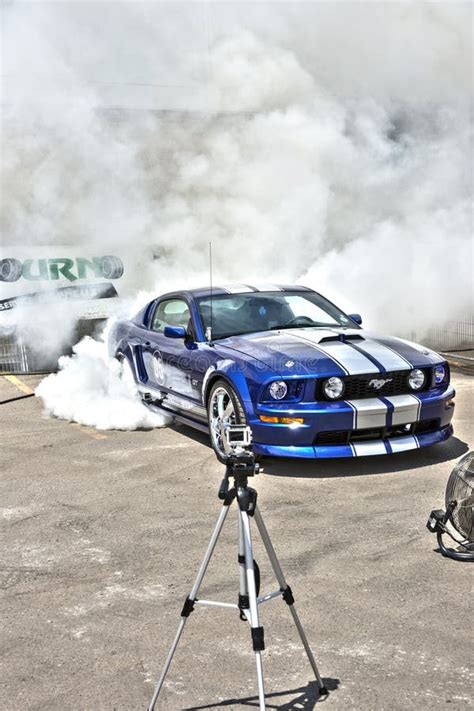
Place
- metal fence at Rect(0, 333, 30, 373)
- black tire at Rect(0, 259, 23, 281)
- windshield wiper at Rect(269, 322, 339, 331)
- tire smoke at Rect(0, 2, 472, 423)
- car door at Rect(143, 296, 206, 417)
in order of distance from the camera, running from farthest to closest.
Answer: metal fence at Rect(0, 333, 30, 373) < black tire at Rect(0, 259, 23, 281) < tire smoke at Rect(0, 2, 472, 423) < windshield wiper at Rect(269, 322, 339, 331) < car door at Rect(143, 296, 206, 417)

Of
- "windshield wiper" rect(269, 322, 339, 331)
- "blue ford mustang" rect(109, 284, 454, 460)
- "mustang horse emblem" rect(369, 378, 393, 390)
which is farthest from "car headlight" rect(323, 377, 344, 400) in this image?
"windshield wiper" rect(269, 322, 339, 331)

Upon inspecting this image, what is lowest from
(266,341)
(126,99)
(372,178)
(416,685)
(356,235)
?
(416,685)

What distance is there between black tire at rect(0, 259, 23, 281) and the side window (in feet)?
11.4

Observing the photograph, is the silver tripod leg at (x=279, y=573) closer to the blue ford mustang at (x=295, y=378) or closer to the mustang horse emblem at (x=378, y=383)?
the blue ford mustang at (x=295, y=378)

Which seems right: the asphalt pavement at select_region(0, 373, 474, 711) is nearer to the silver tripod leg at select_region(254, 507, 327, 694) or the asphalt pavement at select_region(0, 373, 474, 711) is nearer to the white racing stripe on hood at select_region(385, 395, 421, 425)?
the silver tripod leg at select_region(254, 507, 327, 694)

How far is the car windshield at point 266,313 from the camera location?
6301mm

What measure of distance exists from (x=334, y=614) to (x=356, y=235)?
796 cm

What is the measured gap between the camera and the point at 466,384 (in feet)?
27.6

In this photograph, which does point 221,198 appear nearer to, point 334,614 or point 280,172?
point 280,172

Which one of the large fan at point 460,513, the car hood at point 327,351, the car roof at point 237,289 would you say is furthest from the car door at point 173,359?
the large fan at point 460,513

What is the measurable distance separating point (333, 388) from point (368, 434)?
37 cm

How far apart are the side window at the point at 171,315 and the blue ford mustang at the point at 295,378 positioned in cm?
3

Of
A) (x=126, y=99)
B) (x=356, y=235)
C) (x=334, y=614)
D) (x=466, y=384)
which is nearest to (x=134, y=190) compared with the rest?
→ (x=126, y=99)

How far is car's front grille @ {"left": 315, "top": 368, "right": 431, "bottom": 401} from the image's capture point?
525 cm
